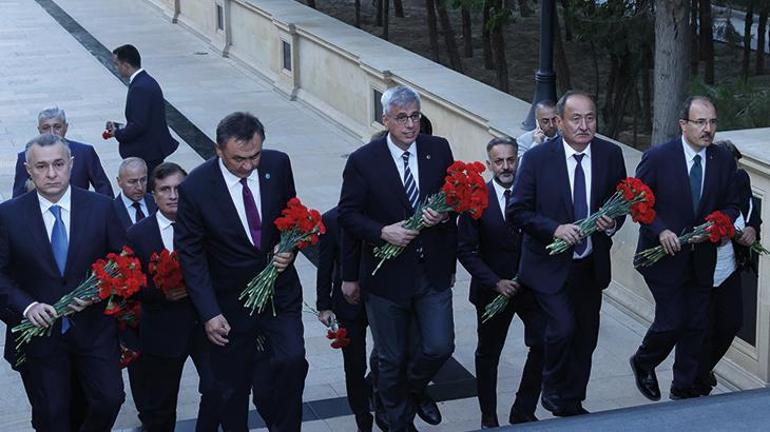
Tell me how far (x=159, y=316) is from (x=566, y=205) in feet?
7.83

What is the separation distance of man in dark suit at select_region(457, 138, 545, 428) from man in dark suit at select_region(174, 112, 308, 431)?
3.79ft

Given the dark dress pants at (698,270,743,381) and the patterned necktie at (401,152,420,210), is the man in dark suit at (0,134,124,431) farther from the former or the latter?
the dark dress pants at (698,270,743,381)

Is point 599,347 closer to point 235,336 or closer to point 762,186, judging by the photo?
point 762,186

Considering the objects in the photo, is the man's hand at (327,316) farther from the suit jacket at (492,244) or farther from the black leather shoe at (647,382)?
the black leather shoe at (647,382)

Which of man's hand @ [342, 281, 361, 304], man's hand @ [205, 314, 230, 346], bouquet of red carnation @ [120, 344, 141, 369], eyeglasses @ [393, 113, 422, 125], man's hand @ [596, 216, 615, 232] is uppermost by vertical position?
eyeglasses @ [393, 113, 422, 125]

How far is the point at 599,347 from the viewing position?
10.3 m

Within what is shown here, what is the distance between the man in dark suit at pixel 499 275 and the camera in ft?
27.2

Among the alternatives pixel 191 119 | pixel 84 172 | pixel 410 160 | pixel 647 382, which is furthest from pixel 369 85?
pixel 410 160

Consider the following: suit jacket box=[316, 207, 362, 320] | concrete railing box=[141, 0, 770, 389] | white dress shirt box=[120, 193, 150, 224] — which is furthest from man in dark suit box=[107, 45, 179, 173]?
suit jacket box=[316, 207, 362, 320]

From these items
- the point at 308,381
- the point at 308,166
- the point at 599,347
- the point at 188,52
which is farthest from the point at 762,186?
the point at 188,52

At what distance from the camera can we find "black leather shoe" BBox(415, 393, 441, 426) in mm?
8734

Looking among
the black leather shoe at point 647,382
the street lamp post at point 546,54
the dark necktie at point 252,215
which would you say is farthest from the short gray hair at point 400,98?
the street lamp post at point 546,54

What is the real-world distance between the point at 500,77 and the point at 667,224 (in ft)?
38.3

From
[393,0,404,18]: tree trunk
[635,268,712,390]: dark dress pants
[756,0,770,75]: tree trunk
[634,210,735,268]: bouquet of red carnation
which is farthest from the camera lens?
[393,0,404,18]: tree trunk
